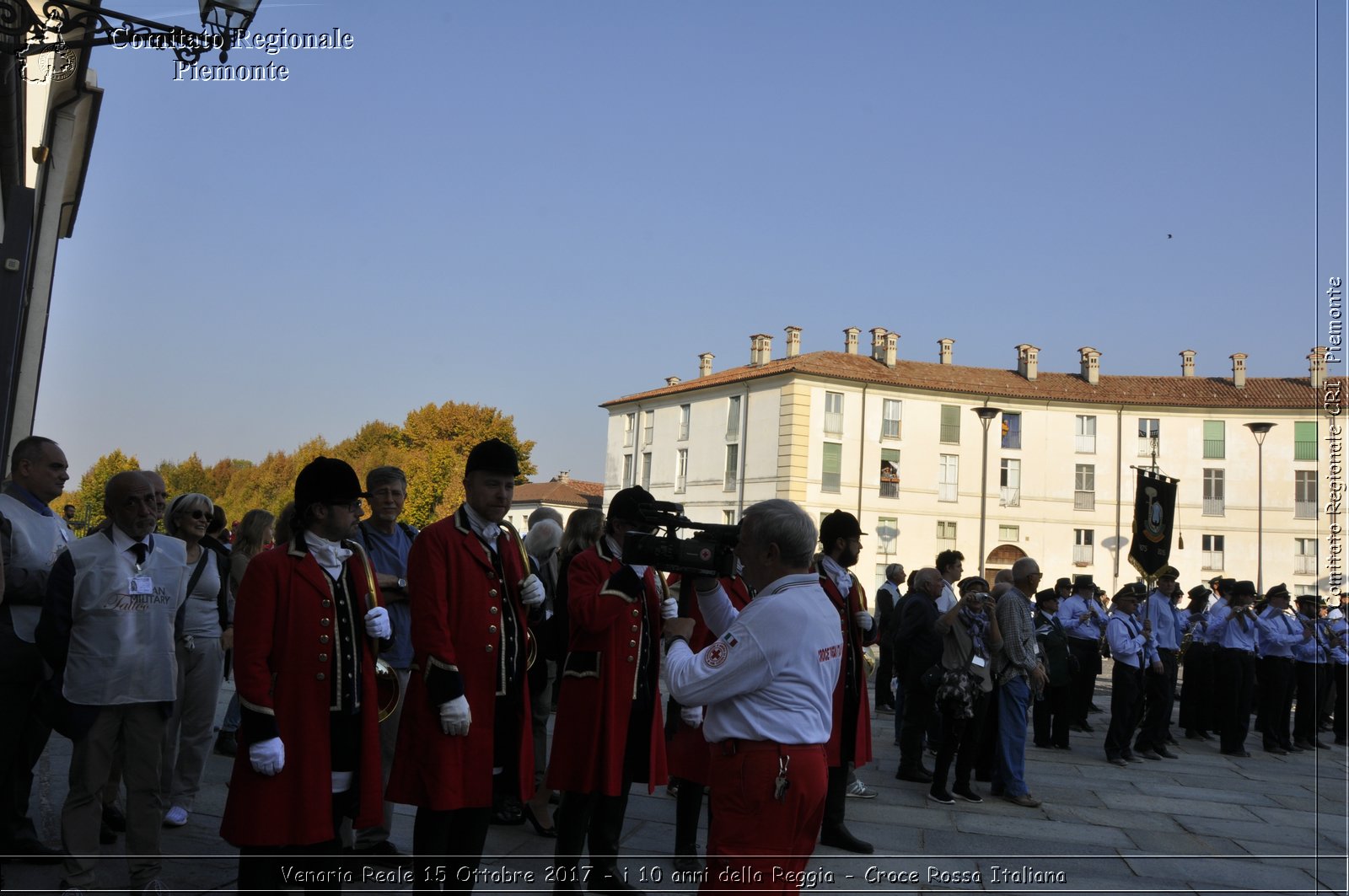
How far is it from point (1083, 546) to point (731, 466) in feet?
59.2

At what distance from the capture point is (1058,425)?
5400 cm

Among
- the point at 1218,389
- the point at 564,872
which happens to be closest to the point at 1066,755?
the point at 564,872

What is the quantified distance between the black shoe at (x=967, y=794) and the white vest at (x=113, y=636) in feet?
21.3

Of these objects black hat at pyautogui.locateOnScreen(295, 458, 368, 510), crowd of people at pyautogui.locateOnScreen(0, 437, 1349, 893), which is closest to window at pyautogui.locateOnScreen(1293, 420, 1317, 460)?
crowd of people at pyautogui.locateOnScreen(0, 437, 1349, 893)

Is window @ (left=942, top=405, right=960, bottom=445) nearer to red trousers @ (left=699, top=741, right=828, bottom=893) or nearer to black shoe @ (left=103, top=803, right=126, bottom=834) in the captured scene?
black shoe @ (left=103, top=803, right=126, bottom=834)

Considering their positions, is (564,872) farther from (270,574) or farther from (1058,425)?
(1058,425)

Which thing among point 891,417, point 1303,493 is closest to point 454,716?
point 891,417

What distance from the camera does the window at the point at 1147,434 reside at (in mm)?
53456

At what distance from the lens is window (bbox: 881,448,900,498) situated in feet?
175

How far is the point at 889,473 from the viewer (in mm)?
53406

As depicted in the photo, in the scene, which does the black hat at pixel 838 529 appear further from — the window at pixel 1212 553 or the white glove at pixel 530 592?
the window at pixel 1212 553

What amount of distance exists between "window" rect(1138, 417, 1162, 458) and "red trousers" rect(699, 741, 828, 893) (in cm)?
5484

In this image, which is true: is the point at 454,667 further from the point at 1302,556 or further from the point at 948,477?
the point at 1302,556

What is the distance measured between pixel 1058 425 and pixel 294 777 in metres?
54.1
